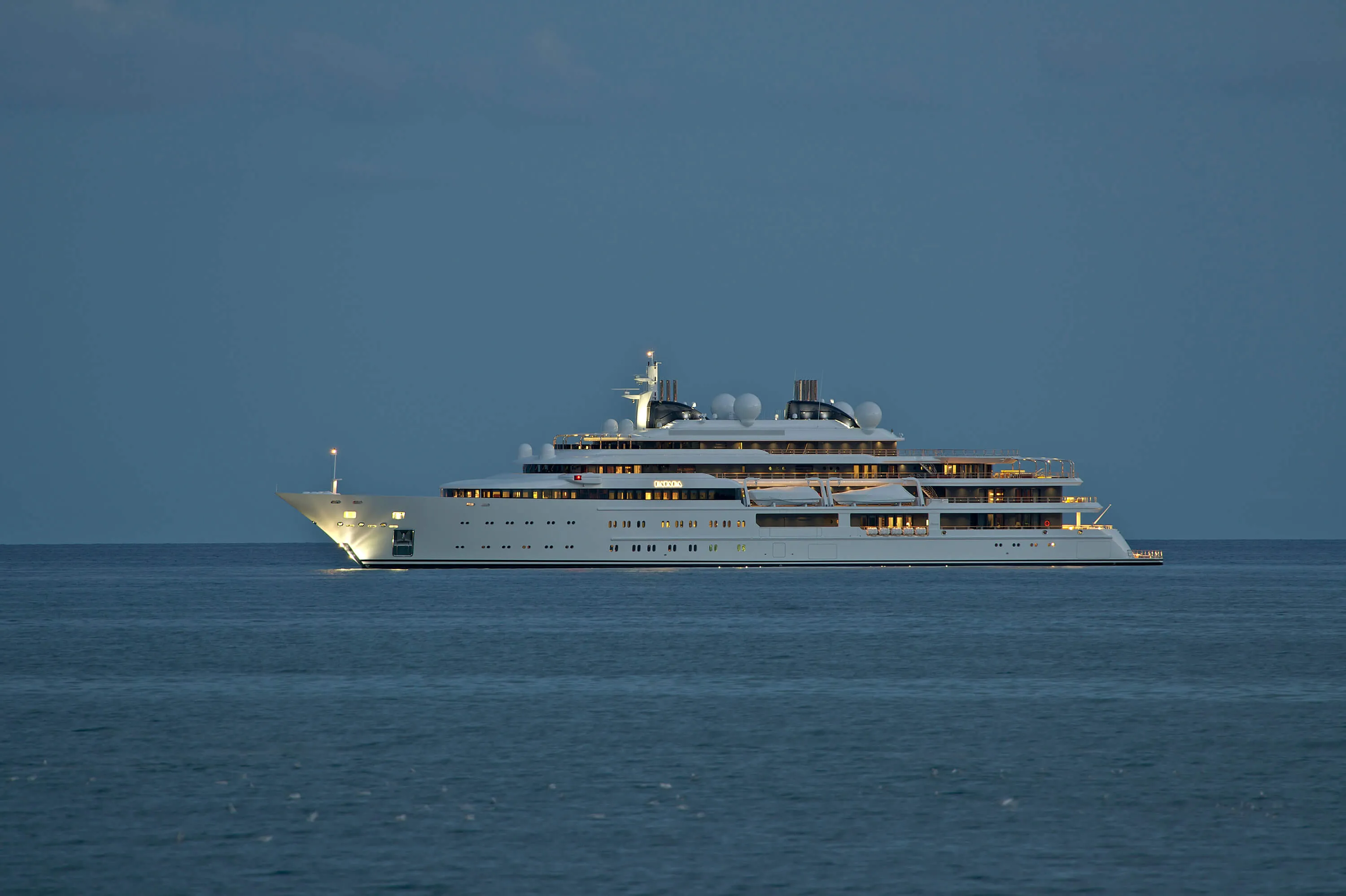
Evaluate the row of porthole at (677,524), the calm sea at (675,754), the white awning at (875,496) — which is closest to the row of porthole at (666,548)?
the row of porthole at (677,524)

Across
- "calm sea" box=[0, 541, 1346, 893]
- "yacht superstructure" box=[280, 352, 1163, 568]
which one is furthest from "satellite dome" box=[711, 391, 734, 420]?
"calm sea" box=[0, 541, 1346, 893]

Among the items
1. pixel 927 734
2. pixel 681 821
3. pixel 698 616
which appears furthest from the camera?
pixel 698 616

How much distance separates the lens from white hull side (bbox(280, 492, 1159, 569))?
239 ft

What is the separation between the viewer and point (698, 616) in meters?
52.9

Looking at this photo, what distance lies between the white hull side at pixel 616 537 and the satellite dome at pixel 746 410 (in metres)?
5.29

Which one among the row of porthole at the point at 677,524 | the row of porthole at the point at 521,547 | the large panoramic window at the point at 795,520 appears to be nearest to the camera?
the row of porthole at the point at 521,547

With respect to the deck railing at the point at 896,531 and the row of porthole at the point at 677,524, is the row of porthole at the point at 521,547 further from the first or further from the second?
the deck railing at the point at 896,531

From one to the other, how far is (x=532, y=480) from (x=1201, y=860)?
5581 cm

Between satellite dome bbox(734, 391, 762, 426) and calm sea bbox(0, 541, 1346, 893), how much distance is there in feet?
79.6

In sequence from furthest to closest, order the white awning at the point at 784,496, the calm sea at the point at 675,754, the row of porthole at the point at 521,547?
the white awning at the point at 784,496
the row of porthole at the point at 521,547
the calm sea at the point at 675,754

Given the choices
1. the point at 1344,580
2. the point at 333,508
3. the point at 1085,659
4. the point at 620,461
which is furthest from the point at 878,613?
the point at 1344,580

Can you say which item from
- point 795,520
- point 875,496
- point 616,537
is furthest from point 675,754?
point 875,496

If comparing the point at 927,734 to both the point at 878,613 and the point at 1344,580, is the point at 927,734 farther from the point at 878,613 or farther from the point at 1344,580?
the point at 1344,580

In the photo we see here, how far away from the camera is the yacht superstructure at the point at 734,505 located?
7319cm
